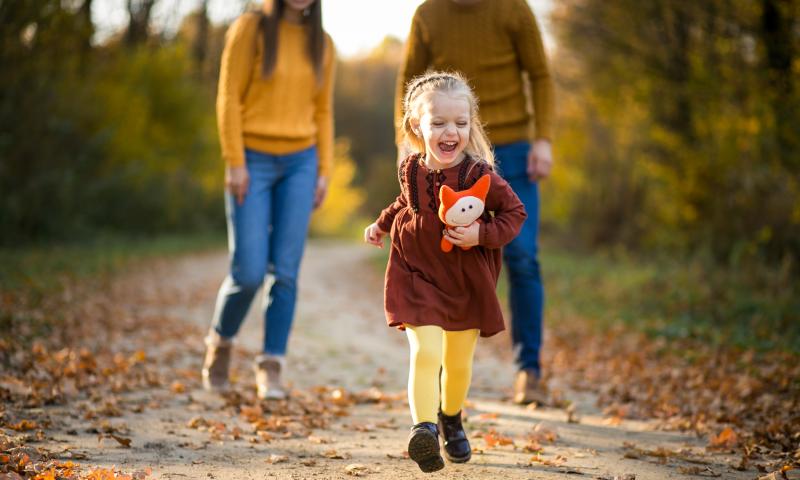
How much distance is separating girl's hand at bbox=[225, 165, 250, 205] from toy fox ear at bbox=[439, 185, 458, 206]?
176cm

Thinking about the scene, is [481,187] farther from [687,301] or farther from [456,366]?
[687,301]

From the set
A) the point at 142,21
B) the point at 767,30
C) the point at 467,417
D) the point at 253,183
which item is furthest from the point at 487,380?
the point at 142,21

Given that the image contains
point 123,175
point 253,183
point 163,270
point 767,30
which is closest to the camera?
point 253,183

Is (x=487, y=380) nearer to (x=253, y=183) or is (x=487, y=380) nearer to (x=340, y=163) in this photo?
(x=253, y=183)

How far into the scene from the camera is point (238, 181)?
4.36m

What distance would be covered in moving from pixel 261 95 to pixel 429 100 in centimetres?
173

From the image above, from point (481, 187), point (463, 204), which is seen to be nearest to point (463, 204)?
point (463, 204)

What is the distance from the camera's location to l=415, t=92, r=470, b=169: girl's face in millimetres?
3035

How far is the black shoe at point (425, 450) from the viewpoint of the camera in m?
2.81

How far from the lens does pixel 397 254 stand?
318cm

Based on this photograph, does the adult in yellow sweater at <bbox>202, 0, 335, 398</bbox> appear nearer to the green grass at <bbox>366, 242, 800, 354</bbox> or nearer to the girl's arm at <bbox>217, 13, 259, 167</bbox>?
the girl's arm at <bbox>217, 13, 259, 167</bbox>

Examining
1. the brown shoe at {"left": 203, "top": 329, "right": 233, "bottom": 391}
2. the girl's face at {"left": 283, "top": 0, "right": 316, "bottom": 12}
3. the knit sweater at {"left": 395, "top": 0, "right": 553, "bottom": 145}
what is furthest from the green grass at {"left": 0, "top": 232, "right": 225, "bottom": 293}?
the knit sweater at {"left": 395, "top": 0, "right": 553, "bottom": 145}

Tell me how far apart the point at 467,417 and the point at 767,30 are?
23.9ft

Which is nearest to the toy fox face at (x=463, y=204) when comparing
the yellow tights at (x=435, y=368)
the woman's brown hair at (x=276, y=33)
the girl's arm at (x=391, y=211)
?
the girl's arm at (x=391, y=211)
